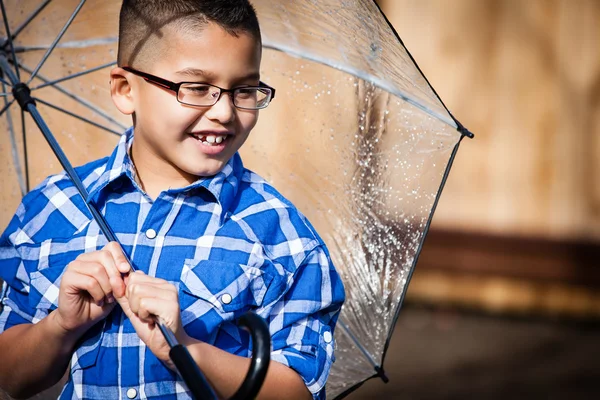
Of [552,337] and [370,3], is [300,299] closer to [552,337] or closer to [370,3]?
[370,3]

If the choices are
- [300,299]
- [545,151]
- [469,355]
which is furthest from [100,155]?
[545,151]

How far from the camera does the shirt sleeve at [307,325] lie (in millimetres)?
1673

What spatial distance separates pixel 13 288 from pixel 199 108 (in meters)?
0.57

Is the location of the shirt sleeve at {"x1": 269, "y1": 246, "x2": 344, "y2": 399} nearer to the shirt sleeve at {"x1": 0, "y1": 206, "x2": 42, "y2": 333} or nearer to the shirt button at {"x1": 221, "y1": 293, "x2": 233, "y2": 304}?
the shirt button at {"x1": 221, "y1": 293, "x2": 233, "y2": 304}

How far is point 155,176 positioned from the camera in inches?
71.0

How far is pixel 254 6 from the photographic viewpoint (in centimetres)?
192

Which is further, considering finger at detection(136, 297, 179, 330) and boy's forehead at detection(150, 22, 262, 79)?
boy's forehead at detection(150, 22, 262, 79)

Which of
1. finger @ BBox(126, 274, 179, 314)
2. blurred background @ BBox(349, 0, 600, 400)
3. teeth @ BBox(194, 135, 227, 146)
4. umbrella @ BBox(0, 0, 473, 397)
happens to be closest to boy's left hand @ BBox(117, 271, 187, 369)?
finger @ BBox(126, 274, 179, 314)

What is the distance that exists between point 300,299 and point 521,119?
11.3ft

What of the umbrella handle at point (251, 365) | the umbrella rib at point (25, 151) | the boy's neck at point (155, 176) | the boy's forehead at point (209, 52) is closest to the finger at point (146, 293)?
the umbrella handle at point (251, 365)

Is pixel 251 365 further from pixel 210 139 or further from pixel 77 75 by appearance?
pixel 77 75

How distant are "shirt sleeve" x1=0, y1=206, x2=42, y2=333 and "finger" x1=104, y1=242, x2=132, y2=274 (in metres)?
0.31

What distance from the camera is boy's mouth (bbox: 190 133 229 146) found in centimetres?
168

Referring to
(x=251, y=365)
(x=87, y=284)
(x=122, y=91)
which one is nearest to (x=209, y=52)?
(x=122, y=91)
